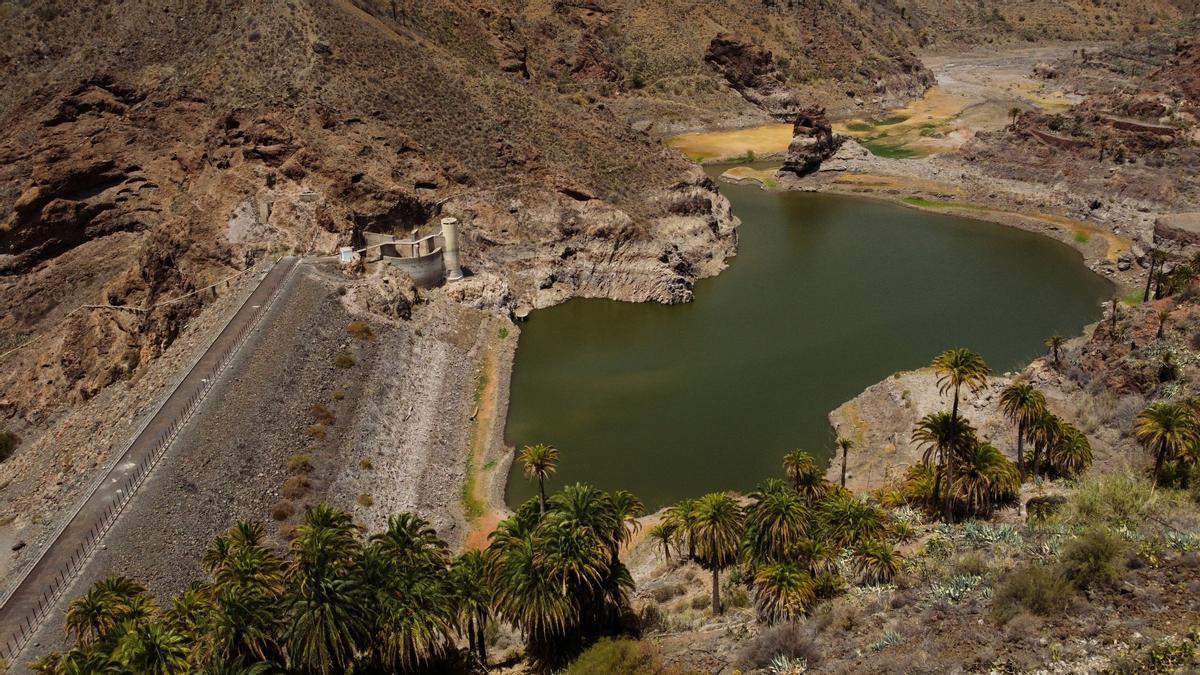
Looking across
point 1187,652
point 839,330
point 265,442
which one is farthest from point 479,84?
point 1187,652

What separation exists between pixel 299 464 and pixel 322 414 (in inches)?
198

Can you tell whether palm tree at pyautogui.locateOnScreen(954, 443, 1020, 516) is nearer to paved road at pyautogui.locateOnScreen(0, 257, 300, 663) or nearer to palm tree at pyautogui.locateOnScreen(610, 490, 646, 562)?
palm tree at pyautogui.locateOnScreen(610, 490, 646, 562)

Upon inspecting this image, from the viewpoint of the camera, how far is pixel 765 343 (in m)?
60.2

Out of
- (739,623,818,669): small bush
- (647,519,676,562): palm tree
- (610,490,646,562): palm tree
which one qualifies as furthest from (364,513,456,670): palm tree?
(647,519,676,562): palm tree

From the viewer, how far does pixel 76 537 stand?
→ 33844 mm

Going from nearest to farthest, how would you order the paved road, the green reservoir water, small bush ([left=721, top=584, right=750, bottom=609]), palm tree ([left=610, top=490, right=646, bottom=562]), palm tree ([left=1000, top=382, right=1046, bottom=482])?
palm tree ([left=610, top=490, right=646, bottom=562])
small bush ([left=721, top=584, right=750, bottom=609])
the paved road
palm tree ([left=1000, top=382, right=1046, bottom=482])
the green reservoir water

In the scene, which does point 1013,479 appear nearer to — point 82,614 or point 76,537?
point 82,614

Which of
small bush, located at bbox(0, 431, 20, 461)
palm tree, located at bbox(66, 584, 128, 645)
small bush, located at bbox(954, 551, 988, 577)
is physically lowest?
small bush, located at bbox(0, 431, 20, 461)

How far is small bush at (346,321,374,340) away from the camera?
5388 centimetres

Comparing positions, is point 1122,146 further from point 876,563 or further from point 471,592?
point 471,592

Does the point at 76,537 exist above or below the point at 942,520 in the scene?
below

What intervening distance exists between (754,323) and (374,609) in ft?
148

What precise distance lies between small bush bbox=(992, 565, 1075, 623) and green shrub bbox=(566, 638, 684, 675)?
903 centimetres

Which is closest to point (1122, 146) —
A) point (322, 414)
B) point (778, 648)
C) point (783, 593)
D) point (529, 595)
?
point (783, 593)
